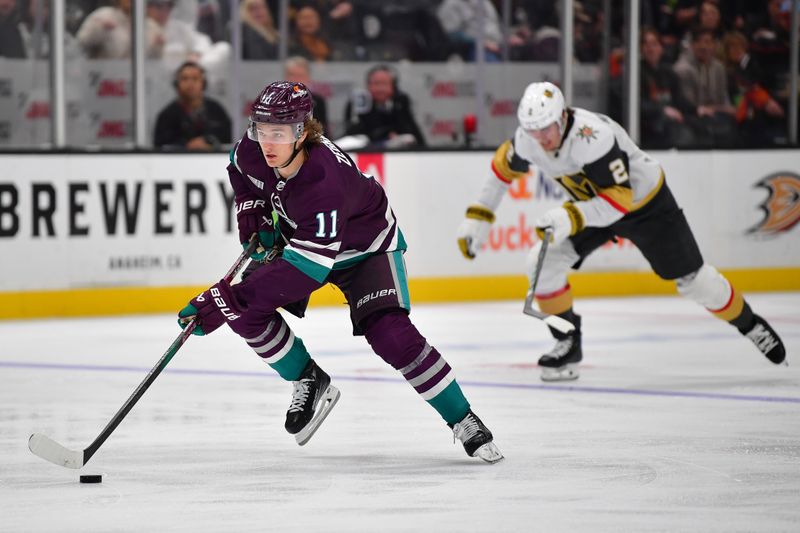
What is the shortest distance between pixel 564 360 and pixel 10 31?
403 cm

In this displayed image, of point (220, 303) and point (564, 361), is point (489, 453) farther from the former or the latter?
point (564, 361)

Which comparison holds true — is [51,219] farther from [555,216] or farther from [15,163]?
[555,216]

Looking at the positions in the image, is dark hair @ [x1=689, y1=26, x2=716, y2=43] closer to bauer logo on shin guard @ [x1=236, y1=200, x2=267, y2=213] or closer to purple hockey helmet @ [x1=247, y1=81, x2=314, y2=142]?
bauer logo on shin guard @ [x1=236, y1=200, x2=267, y2=213]

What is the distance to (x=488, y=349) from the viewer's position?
739 centimetres

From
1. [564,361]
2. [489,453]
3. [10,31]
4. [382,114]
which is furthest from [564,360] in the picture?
[10,31]

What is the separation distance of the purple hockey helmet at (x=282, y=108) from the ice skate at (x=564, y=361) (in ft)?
7.29

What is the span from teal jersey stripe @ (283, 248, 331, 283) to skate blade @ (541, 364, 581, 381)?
2.14 m

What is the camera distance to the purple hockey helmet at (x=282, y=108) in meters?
4.30

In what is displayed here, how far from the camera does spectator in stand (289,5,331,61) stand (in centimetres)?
985

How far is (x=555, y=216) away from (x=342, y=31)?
4.22 metres

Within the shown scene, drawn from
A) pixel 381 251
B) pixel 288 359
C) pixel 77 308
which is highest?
pixel 381 251

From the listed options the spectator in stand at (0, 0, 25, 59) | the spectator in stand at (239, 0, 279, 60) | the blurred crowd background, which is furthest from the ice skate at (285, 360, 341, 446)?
the spectator in stand at (239, 0, 279, 60)

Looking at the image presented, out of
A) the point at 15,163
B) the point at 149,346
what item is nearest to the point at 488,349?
the point at 149,346

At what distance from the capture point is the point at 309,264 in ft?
14.1
